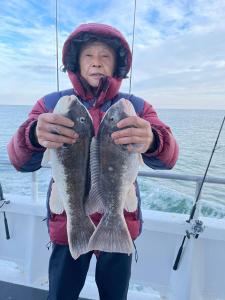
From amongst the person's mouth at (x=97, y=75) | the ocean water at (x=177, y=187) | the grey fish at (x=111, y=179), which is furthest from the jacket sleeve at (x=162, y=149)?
the ocean water at (x=177, y=187)

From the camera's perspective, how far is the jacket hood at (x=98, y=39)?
6.97 feet

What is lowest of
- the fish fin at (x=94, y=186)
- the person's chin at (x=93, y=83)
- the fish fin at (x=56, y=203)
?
the fish fin at (x=56, y=203)

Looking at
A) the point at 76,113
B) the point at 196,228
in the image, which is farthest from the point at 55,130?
the point at 196,228

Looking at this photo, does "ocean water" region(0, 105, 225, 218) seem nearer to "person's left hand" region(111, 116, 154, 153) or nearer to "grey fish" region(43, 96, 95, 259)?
"grey fish" region(43, 96, 95, 259)

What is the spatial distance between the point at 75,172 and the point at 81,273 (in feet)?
3.10

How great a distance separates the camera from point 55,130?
146 centimetres

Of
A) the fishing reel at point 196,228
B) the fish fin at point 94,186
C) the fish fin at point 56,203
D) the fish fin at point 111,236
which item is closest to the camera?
the fish fin at point 94,186

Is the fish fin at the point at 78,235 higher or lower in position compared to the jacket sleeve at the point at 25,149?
lower

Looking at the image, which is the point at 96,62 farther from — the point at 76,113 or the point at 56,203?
the point at 56,203

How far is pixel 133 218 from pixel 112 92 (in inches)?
34.5

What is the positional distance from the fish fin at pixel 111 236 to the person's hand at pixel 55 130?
0.52 m

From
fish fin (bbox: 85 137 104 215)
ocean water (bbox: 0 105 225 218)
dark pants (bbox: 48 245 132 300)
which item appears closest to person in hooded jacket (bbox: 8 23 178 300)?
dark pants (bbox: 48 245 132 300)

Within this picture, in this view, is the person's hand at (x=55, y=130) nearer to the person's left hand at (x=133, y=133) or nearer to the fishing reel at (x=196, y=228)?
the person's left hand at (x=133, y=133)

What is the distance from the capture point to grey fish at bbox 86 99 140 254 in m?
1.54
